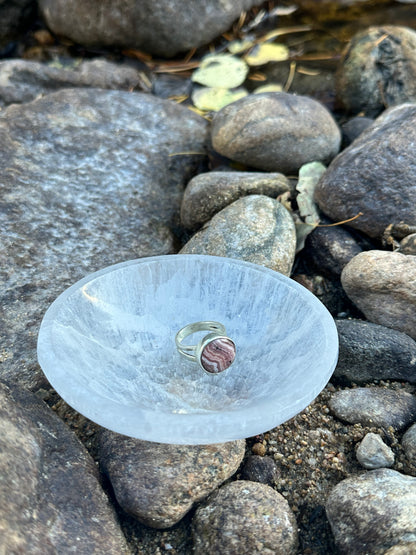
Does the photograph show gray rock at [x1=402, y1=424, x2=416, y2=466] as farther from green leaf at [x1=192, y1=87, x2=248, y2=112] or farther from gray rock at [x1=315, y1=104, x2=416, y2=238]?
green leaf at [x1=192, y1=87, x2=248, y2=112]

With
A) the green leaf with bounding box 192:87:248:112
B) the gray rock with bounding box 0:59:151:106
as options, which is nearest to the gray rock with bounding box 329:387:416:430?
the green leaf with bounding box 192:87:248:112

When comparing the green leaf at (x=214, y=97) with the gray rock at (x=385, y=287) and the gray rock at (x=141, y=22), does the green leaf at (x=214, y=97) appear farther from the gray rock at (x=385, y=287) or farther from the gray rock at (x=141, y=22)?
the gray rock at (x=385, y=287)

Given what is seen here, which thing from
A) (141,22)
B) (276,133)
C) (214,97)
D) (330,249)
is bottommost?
(214,97)

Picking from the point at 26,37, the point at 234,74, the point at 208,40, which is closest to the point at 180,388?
the point at 234,74

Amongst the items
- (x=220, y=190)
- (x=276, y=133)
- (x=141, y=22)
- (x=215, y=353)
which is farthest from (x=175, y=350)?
→ (x=141, y=22)

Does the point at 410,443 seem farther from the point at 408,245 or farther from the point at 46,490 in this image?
the point at 46,490

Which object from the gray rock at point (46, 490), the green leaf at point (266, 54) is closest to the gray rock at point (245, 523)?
the gray rock at point (46, 490)
